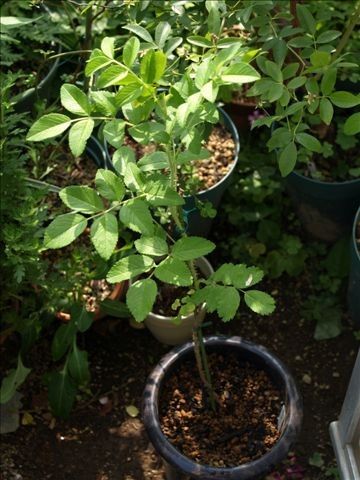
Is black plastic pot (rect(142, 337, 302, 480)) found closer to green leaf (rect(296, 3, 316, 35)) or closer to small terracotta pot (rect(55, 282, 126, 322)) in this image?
small terracotta pot (rect(55, 282, 126, 322))

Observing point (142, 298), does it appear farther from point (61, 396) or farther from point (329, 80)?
point (61, 396)

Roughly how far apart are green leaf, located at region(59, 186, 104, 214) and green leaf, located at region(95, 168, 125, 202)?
19mm

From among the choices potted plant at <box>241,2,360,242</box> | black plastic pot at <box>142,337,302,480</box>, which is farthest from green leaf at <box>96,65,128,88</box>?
black plastic pot at <box>142,337,302,480</box>

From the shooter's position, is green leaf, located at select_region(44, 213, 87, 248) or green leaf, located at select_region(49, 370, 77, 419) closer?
green leaf, located at select_region(44, 213, 87, 248)

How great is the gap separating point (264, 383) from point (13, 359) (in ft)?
2.89

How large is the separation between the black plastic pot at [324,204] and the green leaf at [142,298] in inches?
44.9

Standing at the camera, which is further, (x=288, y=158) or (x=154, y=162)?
(x=288, y=158)

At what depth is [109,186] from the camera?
147 cm

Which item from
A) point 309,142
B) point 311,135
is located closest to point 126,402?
point 311,135

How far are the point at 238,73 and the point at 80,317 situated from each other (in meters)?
1.10

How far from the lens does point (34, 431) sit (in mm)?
2379

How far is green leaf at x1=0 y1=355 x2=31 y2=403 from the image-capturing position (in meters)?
2.33

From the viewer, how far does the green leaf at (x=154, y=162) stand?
5.13 feet

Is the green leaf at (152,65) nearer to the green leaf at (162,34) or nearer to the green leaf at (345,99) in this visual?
the green leaf at (162,34)
